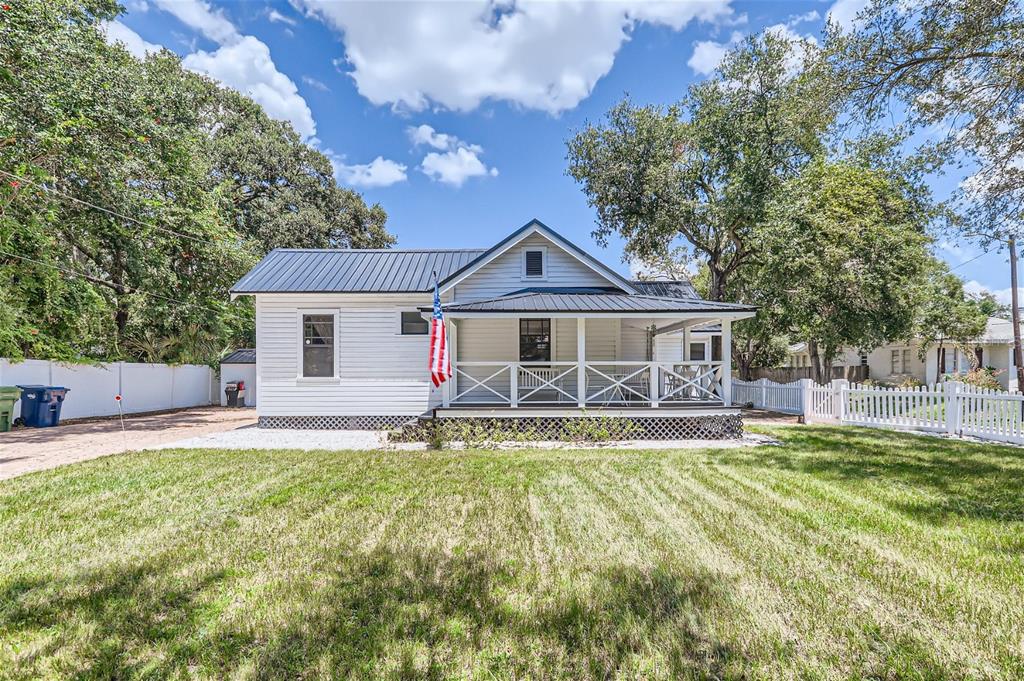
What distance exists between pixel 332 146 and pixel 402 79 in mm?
16158

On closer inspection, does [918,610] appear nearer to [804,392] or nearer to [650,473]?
[650,473]

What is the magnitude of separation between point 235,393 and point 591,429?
17689 mm

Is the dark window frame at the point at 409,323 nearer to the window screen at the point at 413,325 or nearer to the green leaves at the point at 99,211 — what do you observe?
the window screen at the point at 413,325

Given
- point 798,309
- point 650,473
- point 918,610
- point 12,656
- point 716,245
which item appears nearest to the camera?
point 12,656

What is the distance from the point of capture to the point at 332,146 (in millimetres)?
30031

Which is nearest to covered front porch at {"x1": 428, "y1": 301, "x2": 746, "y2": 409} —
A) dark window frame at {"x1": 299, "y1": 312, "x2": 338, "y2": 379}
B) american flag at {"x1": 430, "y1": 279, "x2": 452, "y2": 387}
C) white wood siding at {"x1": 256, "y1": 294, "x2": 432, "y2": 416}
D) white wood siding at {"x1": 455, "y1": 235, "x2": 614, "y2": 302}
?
american flag at {"x1": 430, "y1": 279, "x2": 452, "y2": 387}

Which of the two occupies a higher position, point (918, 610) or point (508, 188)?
point (508, 188)

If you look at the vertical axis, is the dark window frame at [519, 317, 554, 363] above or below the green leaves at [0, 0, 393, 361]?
below

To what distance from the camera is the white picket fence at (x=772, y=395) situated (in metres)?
15.2

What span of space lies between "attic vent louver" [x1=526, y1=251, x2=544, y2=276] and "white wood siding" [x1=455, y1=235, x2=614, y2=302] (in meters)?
0.20

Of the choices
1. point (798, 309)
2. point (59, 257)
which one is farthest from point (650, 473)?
point (59, 257)

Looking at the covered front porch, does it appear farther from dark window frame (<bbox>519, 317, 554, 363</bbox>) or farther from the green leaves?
the green leaves

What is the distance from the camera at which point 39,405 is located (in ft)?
40.6

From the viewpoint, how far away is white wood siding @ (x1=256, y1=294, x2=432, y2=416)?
12047 mm
